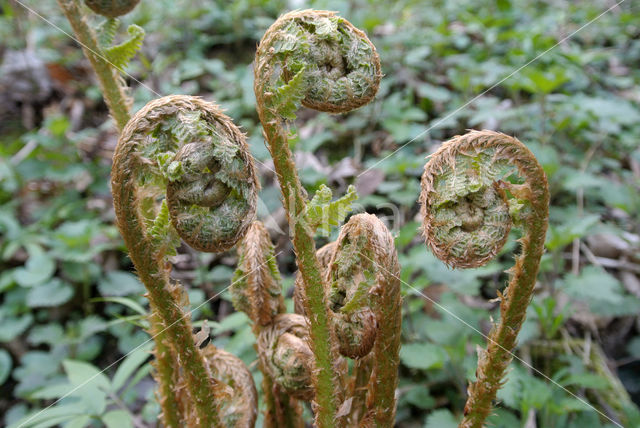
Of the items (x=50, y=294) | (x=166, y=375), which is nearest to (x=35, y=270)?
(x=50, y=294)

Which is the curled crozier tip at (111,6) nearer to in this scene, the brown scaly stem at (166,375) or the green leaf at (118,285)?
the brown scaly stem at (166,375)

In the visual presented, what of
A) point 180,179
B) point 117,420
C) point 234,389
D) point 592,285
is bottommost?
point 592,285

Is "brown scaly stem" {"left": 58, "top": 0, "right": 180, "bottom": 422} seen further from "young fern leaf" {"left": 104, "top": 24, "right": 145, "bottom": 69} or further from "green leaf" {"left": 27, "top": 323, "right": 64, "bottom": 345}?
"green leaf" {"left": 27, "top": 323, "right": 64, "bottom": 345}

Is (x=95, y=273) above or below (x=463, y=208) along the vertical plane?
below

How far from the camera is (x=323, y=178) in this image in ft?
6.35

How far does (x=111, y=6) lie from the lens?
1.01 meters

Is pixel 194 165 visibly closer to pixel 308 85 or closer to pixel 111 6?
pixel 308 85

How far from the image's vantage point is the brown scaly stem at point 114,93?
40.3 inches

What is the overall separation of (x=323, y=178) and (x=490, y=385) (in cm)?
115

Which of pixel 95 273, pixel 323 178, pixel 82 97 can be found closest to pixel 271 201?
pixel 323 178

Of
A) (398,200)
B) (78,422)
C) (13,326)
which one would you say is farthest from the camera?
(13,326)

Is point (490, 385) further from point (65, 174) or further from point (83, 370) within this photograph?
point (65, 174)

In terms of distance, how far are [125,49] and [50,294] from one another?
158 cm

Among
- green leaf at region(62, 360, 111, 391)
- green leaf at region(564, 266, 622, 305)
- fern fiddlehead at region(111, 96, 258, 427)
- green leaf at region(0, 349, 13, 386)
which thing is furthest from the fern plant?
green leaf at region(0, 349, 13, 386)
